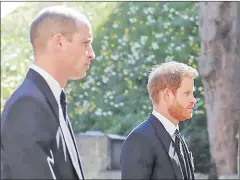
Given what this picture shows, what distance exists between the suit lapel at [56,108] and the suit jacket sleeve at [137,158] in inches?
34.8

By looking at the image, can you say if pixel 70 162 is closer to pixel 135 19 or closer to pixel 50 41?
pixel 50 41

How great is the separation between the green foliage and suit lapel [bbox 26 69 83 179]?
11.7m

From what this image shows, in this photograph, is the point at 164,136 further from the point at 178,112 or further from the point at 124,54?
the point at 124,54

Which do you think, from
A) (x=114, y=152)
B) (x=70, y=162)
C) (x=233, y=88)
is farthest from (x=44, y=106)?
(x=114, y=152)

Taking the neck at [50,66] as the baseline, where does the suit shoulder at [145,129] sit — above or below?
below

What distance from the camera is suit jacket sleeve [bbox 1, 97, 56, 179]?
113 inches

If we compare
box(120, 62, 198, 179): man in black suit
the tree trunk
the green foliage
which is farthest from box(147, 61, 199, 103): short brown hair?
the green foliage

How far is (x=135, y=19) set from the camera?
640 inches

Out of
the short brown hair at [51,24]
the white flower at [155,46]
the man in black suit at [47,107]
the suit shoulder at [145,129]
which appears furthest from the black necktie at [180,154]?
the white flower at [155,46]

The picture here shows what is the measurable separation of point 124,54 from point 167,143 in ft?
40.4

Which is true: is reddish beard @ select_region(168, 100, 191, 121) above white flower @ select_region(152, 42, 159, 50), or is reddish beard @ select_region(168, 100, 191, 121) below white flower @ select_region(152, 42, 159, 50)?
above

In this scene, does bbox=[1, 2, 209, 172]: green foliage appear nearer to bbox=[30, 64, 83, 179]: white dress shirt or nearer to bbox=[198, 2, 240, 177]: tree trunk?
bbox=[198, 2, 240, 177]: tree trunk

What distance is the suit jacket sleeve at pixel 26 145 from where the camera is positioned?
2.86 m

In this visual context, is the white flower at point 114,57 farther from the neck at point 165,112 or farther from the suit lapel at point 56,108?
the suit lapel at point 56,108
